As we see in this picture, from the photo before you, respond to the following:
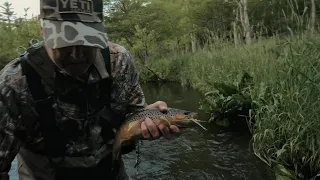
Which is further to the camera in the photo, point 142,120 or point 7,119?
point 142,120

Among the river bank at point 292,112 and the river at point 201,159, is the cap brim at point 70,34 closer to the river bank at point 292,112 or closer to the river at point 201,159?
the river bank at point 292,112

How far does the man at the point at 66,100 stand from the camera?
1.87 m

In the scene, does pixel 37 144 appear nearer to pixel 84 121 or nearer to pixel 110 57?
pixel 84 121

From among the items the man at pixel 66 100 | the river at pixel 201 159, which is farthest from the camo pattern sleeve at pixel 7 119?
the river at pixel 201 159

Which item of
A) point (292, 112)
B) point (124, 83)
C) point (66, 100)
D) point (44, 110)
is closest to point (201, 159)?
point (292, 112)

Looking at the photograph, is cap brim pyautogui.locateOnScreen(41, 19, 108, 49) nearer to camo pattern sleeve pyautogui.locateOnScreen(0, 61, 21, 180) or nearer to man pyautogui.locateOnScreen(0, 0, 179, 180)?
man pyautogui.locateOnScreen(0, 0, 179, 180)

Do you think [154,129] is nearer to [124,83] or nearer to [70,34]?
[124,83]

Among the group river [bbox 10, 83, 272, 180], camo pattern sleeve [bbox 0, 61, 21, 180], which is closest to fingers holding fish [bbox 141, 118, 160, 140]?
camo pattern sleeve [bbox 0, 61, 21, 180]

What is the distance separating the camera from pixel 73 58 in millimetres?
1874

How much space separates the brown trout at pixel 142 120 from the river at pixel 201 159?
3389 mm

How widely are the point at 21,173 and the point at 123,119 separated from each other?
27.6 inches

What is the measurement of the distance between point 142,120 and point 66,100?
0.46 m

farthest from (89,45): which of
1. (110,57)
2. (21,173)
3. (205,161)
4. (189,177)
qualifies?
(205,161)

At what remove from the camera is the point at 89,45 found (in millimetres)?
1841
